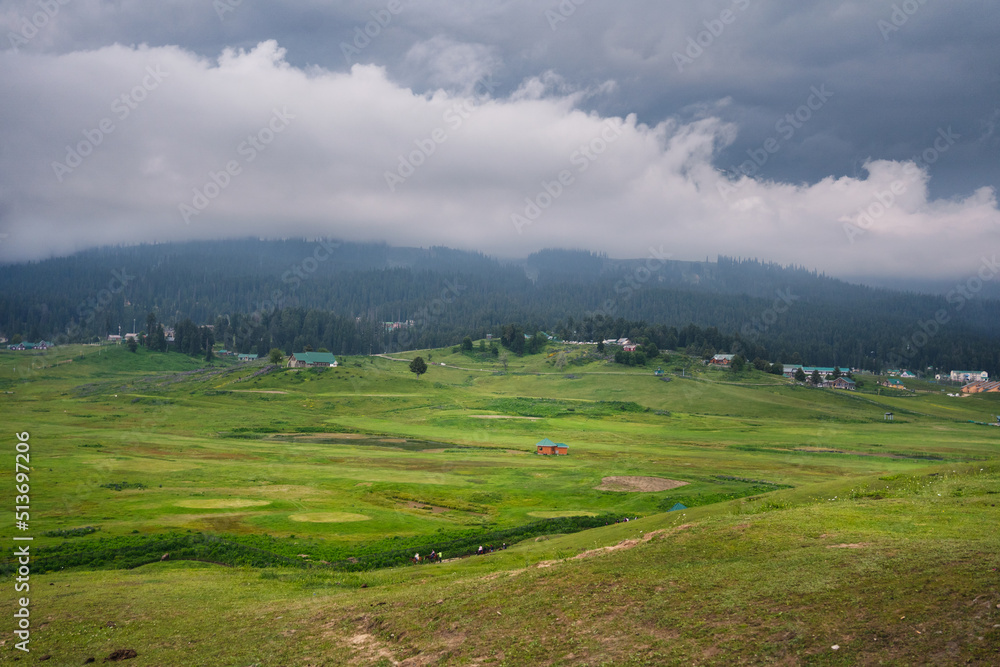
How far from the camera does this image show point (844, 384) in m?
188

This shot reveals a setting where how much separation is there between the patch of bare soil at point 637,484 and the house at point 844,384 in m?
146

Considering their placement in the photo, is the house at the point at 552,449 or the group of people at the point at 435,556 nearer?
the group of people at the point at 435,556

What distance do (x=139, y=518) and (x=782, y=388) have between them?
501 feet

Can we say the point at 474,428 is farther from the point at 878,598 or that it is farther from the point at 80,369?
the point at 80,369

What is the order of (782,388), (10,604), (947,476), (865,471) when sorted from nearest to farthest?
1. (10,604)
2. (947,476)
3. (865,471)
4. (782,388)

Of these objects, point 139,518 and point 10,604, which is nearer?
point 10,604

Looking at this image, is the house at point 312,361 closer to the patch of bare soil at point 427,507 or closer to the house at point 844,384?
the patch of bare soil at point 427,507

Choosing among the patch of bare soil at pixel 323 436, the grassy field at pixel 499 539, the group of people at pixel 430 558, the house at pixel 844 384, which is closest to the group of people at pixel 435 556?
the group of people at pixel 430 558

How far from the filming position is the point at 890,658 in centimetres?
1217

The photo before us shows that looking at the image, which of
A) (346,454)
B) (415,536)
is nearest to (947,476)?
(415,536)

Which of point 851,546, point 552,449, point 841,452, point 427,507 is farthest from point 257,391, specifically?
point 851,546

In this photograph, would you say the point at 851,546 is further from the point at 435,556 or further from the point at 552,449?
the point at 552,449

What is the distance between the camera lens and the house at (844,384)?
185 metres

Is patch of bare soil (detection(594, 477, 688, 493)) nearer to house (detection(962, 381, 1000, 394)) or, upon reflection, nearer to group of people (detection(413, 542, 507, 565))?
group of people (detection(413, 542, 507, 565))
